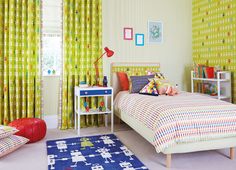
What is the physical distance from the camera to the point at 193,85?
497 cm

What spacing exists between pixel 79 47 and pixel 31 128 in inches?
67.0

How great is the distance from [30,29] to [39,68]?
0.68 m

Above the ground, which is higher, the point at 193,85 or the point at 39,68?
the point at 39,68

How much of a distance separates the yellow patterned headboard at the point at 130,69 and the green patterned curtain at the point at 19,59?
1.42 m

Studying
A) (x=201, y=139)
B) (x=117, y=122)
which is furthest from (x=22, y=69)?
(x=201, y=139)

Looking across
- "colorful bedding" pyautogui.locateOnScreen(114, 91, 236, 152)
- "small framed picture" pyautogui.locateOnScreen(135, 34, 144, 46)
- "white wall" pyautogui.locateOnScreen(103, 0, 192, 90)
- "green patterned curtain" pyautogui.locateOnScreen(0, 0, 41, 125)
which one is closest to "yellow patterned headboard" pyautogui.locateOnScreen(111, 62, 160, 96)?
"white wall" pyautogui.locateOnScreen(103, 0, 192, 90)

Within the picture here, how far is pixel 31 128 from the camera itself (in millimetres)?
3221

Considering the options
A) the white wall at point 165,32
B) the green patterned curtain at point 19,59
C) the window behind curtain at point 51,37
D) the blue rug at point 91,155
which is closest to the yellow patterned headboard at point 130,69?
the white wall at point 165,32

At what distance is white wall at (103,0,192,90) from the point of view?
4.44 meters

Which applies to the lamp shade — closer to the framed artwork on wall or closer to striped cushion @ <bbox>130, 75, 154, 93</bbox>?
striped cushion @ <bbox>130, 75, 154, 93</bbox>

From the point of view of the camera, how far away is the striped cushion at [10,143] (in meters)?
2.66

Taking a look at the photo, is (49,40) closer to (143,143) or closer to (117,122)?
(117,122)

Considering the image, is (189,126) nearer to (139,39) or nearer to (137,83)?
(137,83)

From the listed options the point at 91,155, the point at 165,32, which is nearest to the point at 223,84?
the point at 165,32
